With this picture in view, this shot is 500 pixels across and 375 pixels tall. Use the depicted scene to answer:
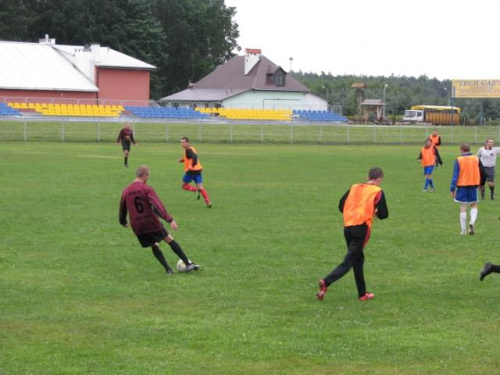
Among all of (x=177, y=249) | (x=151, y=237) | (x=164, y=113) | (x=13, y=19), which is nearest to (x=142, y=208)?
(x=151, y=237)

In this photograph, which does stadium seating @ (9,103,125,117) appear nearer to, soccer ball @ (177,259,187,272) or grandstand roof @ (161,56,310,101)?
grandstand roof @ (161,56,310,101)

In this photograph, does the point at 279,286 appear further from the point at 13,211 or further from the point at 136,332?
the point at 13,211

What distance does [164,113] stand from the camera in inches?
2872

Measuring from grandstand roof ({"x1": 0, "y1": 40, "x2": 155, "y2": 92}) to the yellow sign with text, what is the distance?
33264 millimetres

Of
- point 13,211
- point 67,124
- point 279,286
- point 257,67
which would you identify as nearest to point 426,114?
point 257,67

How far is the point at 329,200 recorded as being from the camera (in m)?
23.8

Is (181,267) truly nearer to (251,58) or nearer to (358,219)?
(358,219)

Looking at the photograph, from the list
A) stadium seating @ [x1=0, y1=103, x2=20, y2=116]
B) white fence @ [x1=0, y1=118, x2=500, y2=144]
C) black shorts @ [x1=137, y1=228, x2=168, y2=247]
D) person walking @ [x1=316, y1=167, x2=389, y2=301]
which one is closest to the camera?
person walking @ [x1=316, y1=167, x2=389, y2=301]

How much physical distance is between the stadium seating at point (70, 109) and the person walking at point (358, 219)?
5761 cm

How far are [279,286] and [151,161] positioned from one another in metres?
26.4

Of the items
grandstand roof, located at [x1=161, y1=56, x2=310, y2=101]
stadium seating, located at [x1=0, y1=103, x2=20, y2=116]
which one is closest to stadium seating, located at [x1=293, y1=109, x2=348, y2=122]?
grandstand roof, located at [x1=161, y1=56, x2=310, y2=101]

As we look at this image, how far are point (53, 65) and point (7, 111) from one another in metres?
17.2

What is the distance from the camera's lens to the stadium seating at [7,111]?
61906 millimetres

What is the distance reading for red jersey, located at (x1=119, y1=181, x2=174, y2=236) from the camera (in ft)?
41.2
